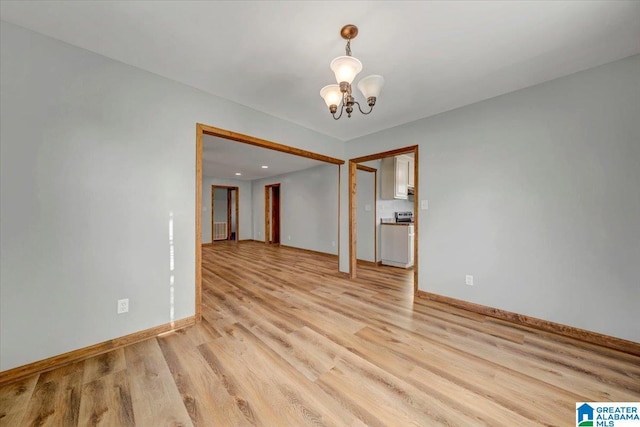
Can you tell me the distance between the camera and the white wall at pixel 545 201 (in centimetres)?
197

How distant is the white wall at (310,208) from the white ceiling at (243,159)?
31cm

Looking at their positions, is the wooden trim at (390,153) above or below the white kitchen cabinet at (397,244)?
above

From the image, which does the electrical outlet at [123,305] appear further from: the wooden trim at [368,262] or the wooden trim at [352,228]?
the wooden trim at [368,262]

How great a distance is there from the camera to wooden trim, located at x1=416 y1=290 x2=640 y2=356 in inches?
76.7

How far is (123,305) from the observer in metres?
2.01

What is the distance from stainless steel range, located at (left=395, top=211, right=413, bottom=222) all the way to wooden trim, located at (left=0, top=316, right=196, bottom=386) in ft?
14.6

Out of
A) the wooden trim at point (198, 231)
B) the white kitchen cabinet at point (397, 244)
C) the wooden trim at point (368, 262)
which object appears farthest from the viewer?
the wooden trim at point (368, 262)

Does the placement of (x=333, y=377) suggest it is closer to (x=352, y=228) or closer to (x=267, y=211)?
(x=352, y=228)

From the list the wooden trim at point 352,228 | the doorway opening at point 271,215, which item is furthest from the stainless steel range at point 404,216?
the doorway opening at point 271,215

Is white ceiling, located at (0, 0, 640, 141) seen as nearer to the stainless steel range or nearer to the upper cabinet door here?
the upper cabinet door

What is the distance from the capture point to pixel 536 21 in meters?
1.58

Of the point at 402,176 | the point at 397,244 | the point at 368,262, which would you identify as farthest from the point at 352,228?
the point at 402,176

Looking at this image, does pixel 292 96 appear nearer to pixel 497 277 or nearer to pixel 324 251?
pixel 497 277

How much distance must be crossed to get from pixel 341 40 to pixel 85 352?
3.13 m
